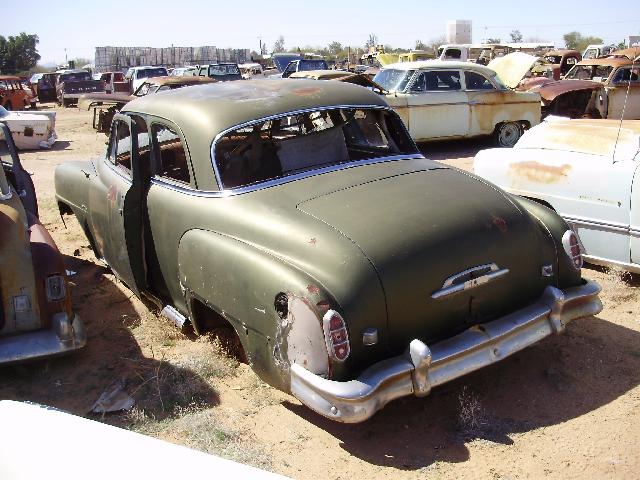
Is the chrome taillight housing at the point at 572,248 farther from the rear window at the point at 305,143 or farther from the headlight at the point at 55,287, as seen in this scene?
the headlight at the point at 55,287

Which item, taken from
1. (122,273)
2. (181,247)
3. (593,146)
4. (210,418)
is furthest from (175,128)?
(593,146)

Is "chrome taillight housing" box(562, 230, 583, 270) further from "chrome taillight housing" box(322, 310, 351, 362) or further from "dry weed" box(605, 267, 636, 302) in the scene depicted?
"chrome taillight housing" box(322, 310, 351, 362)

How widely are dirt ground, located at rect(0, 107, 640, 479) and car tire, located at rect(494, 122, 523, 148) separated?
7260 millimetres

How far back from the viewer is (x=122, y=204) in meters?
4.51

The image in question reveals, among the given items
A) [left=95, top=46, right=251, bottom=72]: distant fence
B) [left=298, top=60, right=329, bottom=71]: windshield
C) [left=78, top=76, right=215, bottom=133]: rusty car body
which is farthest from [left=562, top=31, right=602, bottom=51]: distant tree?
[left=78, top=76, right=215, bottom=133]: rusty car body

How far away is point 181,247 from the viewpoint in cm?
402

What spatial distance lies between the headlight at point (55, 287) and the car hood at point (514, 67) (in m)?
10.6

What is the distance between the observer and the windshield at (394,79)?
1120cm

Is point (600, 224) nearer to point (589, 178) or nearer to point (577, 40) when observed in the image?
point (589, 178)

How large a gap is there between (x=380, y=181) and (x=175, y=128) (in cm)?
140

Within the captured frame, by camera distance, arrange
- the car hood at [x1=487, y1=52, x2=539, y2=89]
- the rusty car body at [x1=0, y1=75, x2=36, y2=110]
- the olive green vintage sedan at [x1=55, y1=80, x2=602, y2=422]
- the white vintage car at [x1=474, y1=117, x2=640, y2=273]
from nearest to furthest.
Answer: the olive green vintage sedan at [x1=55, y1=80, x2=602, y2=422], the white vintage car at [x1=474, y1=117, x2=640, y2=273], the car hood at [x1=487, y1=52, x2=539, y2=89], the rusty car body at [x1=0, y1=75, x2=36, y2=110]

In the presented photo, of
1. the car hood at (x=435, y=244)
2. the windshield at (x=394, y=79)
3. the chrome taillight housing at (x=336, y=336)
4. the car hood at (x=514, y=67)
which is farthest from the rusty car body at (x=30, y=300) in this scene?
the car hood at (x=514, y=67)

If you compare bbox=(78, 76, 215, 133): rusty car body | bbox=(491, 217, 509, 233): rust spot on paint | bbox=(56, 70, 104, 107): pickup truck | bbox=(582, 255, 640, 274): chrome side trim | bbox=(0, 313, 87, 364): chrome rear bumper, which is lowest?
bbox=(0, 313, 87, 364): chrome rear bumper

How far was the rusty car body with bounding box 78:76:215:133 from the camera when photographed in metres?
12.7
